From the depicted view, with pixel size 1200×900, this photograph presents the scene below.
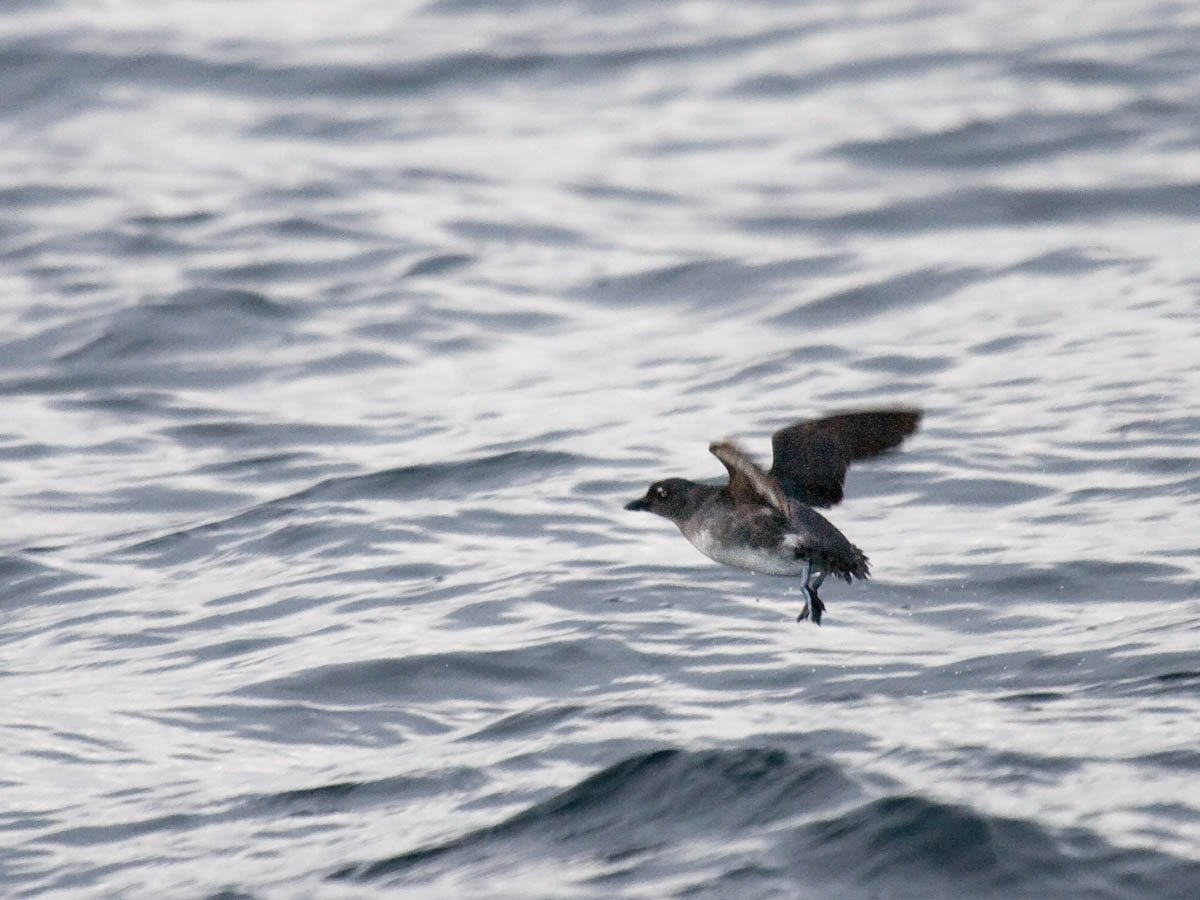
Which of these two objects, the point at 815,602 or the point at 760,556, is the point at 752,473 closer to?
the point at 760,556

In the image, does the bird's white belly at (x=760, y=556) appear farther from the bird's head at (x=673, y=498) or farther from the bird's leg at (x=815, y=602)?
the bird's head at (x=673, y=498)

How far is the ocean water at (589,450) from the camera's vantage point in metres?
6.37

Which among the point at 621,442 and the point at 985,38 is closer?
the point at 621,442

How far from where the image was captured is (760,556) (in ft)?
23.5

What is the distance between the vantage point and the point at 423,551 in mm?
9867

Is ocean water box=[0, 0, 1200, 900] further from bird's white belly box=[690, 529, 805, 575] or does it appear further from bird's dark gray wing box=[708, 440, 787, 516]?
bird's dark gray wing box=[708, 440, 787, 516]

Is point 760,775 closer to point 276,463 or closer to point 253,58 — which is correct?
point 276,463

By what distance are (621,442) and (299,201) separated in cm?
805

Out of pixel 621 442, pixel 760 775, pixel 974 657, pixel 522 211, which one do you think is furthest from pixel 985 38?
pixel 760 775

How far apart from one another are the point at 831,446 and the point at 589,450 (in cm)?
386

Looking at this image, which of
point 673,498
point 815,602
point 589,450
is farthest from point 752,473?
point 589,450

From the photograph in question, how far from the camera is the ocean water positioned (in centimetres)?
637

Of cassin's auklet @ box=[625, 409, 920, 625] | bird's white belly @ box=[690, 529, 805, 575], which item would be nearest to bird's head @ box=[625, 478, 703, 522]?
cassin's auklet @ box=[625, 409, 920, 625]

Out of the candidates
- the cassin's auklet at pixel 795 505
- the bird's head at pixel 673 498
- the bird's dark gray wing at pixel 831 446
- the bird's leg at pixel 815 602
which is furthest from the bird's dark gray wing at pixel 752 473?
the bird's head at pixel 673 498
